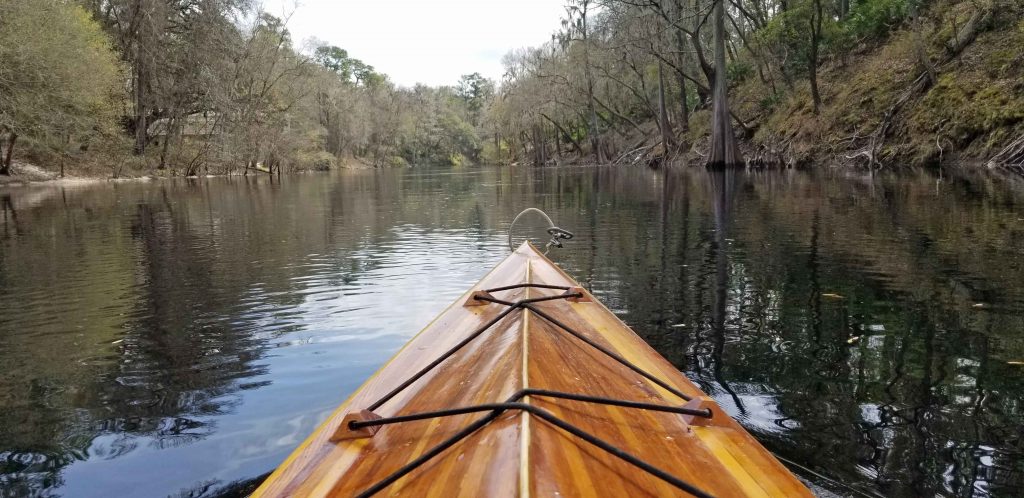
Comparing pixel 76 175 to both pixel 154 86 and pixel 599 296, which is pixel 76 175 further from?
pixel 599 296

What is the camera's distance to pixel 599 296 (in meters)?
6.43

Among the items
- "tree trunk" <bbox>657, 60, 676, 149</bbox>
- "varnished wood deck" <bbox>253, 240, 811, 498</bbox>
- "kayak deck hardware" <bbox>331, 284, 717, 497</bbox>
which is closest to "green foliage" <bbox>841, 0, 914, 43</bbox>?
"tree trunk" <bbox>657, 60, 676, 149</bbox>

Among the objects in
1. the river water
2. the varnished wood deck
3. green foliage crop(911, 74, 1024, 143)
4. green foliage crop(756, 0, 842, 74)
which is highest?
green foliage crop(756, 0, 842, 74)

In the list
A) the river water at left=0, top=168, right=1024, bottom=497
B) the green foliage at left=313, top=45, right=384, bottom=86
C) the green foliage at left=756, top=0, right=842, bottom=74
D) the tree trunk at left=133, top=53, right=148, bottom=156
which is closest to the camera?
the river water at left=0, top=168, right=1024, bottom=497

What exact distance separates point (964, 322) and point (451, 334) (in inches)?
165

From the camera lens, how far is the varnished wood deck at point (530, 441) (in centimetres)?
165

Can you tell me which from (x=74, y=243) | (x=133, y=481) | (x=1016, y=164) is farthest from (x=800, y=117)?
(x=133, y=481)

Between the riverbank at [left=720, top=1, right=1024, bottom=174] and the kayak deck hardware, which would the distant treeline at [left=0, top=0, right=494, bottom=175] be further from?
the riverbank at [left=720, top=1, right=1024, bottom=174]

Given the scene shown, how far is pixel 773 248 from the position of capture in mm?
8617

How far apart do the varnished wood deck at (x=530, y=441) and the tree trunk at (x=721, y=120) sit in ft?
79.3

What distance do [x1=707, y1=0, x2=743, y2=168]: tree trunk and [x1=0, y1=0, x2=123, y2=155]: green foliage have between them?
25308 mm

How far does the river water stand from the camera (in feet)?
10.6

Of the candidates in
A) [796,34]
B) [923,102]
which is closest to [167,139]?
[796,34]

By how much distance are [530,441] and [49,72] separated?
30.4 m
